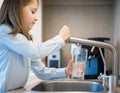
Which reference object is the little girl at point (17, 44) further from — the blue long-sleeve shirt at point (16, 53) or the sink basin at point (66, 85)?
the sink basin at point (66, 85)

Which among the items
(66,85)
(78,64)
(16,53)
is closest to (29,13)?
(16,53)

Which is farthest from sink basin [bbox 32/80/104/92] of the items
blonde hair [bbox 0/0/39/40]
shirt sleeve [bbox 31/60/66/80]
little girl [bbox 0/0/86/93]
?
blonde hair [bbox 0/0/39/40]

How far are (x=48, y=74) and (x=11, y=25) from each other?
1.32 feet

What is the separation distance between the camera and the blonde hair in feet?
3.31

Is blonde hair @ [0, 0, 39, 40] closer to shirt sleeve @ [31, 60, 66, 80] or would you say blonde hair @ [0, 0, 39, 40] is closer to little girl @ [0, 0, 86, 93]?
little girl @ [0, 0, 86, 93]

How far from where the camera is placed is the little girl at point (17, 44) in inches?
38.9

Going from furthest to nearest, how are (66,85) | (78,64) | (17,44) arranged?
1. (66,85)
2. (78,64)
3. (17,44)

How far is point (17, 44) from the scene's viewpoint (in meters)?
0.98

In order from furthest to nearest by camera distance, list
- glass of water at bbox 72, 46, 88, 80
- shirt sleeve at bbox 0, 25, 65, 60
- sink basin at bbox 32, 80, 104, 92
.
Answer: sink basin at bbox 32, 80, 104, 92
glass of water at bbox 72, 46, 88, 80
shirt sleeve at bbox 0, 25, 65, 60

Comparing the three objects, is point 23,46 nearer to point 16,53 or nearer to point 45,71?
point 16,53

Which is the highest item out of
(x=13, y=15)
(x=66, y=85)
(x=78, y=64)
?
(x=13, y=15)

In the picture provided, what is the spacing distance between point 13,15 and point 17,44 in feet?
0.41

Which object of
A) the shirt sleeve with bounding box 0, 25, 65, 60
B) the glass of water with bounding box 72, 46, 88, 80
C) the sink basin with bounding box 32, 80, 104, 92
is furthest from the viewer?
the sink basin with bounding box 32, 80, 104, 92

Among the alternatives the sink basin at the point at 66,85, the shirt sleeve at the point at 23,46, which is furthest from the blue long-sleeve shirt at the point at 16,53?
the sink basin at the point at 66,85
